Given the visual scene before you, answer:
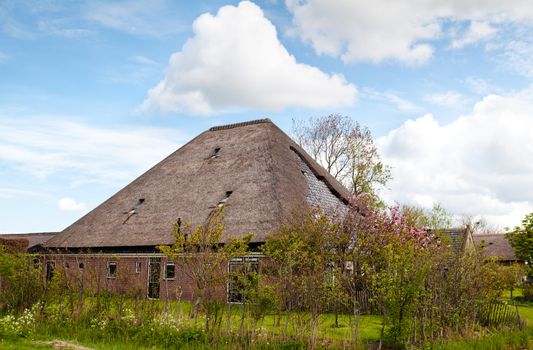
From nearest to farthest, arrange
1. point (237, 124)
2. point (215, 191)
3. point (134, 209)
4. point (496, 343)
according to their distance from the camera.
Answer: point (496, 343) < point (215, 191) < point (134, 209) < point (237, 124)

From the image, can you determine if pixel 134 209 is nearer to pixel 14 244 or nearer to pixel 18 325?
pixel 14 244

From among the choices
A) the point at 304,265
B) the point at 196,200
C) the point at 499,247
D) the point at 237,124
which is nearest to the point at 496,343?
the point at 304,265

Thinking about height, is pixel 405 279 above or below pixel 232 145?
below

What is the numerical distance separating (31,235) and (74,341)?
45967mm

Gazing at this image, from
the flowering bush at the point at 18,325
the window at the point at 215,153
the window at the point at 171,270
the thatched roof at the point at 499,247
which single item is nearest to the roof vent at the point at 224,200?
the window at the point at 171,270

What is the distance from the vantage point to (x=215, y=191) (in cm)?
3159

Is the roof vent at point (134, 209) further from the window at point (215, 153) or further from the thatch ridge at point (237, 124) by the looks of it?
the thatch ridge at point (237, 124)

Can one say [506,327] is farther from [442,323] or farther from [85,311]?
[85,311]

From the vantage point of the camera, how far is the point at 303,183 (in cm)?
3244

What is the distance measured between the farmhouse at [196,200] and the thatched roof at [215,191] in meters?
0.06

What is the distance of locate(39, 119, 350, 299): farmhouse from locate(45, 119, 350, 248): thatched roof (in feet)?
0.21

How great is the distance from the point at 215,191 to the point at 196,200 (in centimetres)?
126

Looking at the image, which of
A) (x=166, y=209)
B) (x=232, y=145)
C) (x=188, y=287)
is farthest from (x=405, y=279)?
(x=232, y=145)

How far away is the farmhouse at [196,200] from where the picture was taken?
28.7 meters
